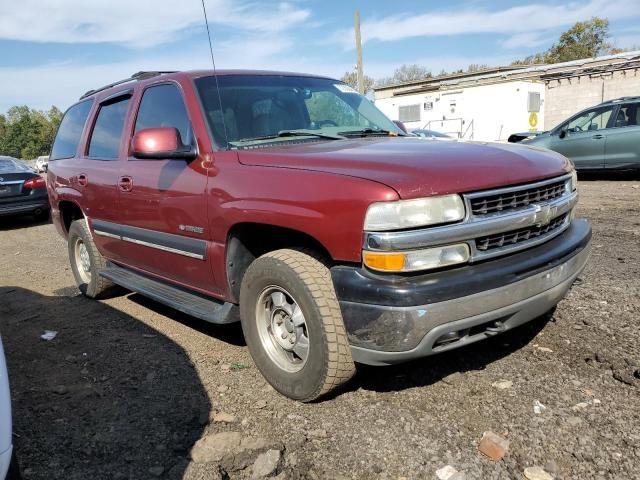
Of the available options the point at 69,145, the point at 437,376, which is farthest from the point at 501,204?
the point at 69,145

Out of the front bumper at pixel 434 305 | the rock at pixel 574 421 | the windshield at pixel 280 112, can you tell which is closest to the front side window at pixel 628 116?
the windshield at pixel 280 112

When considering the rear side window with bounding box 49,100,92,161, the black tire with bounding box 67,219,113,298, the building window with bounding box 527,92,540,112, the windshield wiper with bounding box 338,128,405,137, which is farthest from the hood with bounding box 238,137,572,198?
the building window with bounding box 527,92,540,112

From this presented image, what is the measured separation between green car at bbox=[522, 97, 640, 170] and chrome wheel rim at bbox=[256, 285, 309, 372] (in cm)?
1009

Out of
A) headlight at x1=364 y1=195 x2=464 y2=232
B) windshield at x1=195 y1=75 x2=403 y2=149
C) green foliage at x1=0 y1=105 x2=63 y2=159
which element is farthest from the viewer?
green foliage at x1=0 y1=105 x2=63 y2=159

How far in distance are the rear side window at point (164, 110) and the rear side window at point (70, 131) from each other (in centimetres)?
135

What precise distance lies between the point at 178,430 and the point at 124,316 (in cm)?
216

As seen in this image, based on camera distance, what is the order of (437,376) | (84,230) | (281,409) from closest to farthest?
(281,409)
(437,376)
(84,230)

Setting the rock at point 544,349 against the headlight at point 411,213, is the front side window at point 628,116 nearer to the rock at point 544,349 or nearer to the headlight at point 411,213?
the rock at point 544,349

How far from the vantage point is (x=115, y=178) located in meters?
4.18

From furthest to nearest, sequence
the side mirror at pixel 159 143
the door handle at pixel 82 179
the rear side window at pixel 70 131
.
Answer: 1. the rear side window at pixel 70 131
2. the door handle at pixel 82 179
3. the side mirror at pixel 159 143

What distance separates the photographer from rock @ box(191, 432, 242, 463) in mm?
2496

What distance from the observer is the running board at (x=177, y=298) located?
327 centimetres

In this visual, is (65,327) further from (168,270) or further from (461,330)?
(461,330)

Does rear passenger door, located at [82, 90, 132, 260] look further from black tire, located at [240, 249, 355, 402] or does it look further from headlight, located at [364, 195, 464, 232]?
headlight, located at [364, 195, 464, 232]
